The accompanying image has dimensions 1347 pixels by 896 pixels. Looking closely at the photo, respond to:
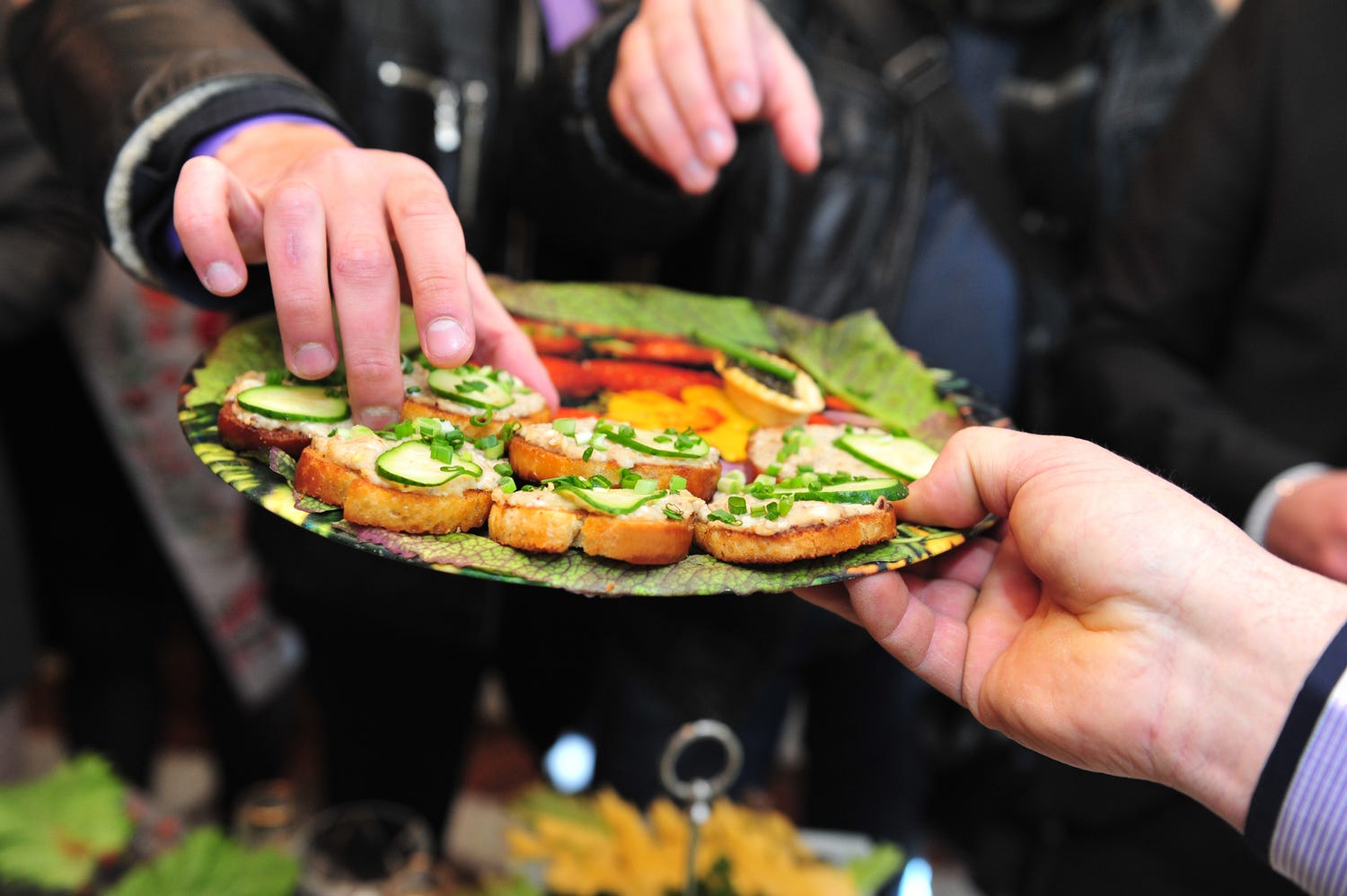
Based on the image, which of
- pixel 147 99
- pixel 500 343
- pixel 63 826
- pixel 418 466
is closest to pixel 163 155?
pixel 147 99

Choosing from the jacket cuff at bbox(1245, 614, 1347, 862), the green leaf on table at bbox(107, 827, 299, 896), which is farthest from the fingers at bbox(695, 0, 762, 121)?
the green leaf on table at bbox(107, 827, 299, 896)

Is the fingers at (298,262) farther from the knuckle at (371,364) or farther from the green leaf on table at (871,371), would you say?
the green leaf on table at (871,371)

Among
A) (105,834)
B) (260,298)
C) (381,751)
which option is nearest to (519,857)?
(105,834)

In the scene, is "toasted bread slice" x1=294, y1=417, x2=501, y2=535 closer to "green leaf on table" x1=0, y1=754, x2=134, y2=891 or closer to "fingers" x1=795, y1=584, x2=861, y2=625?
"fingers" x1=795, y1=584, x2=861, y2=625

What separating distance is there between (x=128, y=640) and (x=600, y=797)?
2245 millimetres

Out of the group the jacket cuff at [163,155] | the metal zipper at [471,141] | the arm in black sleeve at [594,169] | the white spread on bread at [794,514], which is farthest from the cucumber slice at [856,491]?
the metal zipper at [471,141]

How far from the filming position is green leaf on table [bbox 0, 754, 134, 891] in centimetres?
143

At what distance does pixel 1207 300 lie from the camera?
2.36 metres

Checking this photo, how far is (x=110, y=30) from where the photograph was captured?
1.59 m

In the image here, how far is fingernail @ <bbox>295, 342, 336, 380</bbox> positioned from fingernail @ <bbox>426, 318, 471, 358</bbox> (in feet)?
0.50

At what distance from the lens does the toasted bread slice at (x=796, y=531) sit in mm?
1129

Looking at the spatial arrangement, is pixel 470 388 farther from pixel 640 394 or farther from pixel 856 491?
pixel 856 491

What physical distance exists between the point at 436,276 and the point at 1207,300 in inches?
79.2

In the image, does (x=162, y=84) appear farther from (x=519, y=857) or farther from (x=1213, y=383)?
(x=1213, y=383)
